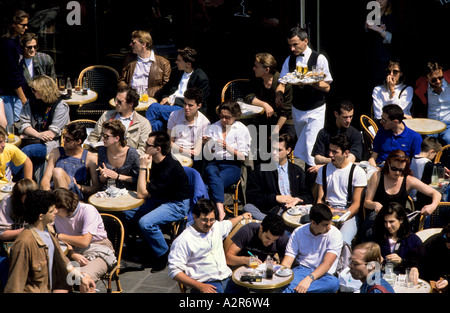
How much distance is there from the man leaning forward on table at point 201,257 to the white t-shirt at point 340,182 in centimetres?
149

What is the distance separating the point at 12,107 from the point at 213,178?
Answer: 3440 millimetres

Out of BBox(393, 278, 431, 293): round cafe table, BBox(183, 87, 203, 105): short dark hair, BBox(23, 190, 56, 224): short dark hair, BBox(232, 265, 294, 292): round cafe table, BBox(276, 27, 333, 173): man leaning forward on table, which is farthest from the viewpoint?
BBox(276, 27, 333, 173): man leaning forward on table

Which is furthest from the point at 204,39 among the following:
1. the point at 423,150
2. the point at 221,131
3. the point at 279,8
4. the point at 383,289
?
the point at 383,289

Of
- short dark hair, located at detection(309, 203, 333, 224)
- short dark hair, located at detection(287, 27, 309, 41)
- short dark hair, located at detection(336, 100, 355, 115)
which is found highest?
short dark hair, located at detection(287, 27, 309, 41)

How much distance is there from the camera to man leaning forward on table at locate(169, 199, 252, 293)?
21.1ft

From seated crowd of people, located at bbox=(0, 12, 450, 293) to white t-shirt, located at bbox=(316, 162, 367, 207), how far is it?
13mm

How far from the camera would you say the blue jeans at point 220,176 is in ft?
27.1

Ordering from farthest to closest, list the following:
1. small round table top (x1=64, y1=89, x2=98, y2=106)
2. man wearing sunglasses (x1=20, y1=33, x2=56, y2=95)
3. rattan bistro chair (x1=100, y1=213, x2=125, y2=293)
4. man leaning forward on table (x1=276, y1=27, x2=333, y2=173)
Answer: man wearing sunglasses (x1=20, y1=33, x2=56, y2=95) < small round table top (x1=64, y1=89, x2=98, y2=106) < man leaning forward on table (x1=276, y1=27, x2=333, y2=173) < rattan bistro chair (x1=100, y1=213, x2=125, y2=293)

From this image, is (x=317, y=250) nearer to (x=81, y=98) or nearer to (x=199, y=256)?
(x=199, y=256)

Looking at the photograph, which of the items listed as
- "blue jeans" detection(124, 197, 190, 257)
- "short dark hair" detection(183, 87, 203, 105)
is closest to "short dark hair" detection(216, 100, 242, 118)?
"short dark hair" detection(183, 87, 203, 105)

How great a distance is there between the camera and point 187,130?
29.3 ft

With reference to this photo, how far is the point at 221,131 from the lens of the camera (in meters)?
8.70

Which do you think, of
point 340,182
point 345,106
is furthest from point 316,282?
point 345,106

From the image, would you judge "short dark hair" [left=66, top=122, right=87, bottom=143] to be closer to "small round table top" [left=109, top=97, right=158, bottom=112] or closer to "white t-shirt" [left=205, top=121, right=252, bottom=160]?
"white t-shirt" [left=205, top=121, right=252, bottom=160]
